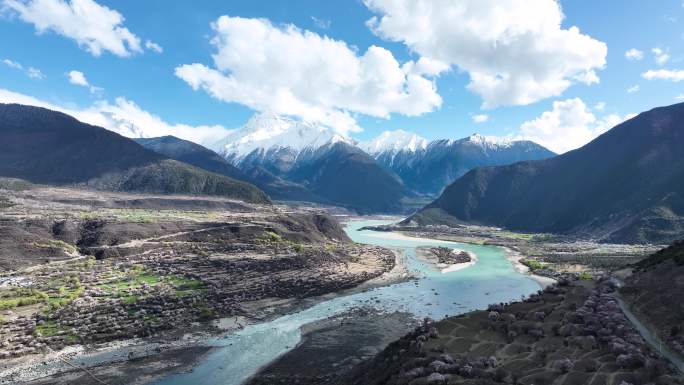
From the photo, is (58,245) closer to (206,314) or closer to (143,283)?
(143,283)

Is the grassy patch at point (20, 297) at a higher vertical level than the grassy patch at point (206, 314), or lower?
lower

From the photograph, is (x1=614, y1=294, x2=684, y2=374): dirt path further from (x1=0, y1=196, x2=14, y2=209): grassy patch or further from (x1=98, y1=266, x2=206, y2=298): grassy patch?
(x1=0, y1=196, x2=14, y2=209): grassy patch

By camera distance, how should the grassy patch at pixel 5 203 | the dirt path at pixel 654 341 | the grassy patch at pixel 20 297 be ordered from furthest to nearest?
the grassy patch at pixel 5 203
the grassy patch at pixel 20 297
the dirt path at pixel 654 341

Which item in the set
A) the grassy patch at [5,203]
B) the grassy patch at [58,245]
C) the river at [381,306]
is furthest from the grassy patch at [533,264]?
the grassy patch at [5,203]

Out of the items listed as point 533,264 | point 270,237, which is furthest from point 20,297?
point 533,264

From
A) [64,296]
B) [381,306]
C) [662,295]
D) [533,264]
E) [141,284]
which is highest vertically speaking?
[662,295]

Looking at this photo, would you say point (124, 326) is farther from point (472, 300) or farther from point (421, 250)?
point (421, 250)

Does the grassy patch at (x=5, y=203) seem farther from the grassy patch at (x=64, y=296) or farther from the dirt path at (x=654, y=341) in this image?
the dirt path at (x=654, y=341)

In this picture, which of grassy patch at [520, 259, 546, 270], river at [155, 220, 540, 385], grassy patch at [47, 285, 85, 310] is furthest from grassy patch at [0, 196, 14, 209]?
grassy patch at [520, 259, 546, 270]
